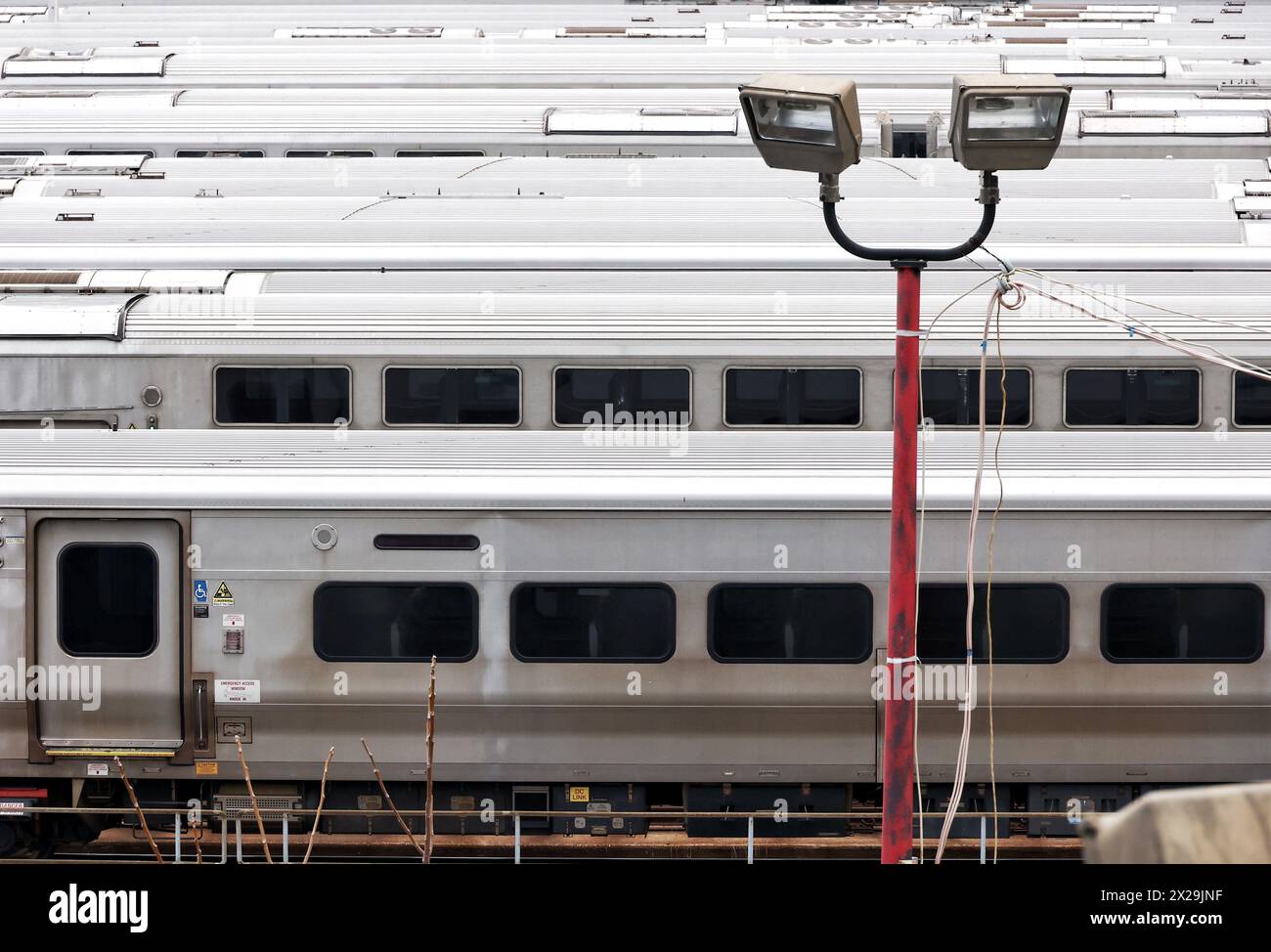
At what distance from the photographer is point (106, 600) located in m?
12.3

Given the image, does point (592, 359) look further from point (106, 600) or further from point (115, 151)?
point (115, 151)

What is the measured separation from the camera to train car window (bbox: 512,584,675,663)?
12219mm

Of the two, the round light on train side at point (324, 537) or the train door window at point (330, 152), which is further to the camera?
the train door window at point (330, 152)

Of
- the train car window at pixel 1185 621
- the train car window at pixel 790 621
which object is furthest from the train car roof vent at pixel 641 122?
the train car window at pixel 1185 621

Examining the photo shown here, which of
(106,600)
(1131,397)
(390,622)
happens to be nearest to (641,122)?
(1131,397)

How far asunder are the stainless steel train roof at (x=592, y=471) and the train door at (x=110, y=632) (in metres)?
0.33

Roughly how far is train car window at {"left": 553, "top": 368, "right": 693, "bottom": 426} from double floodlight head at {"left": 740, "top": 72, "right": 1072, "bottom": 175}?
20.3 ft

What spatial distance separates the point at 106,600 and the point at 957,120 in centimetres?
772

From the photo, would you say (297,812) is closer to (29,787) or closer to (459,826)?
(459,826)

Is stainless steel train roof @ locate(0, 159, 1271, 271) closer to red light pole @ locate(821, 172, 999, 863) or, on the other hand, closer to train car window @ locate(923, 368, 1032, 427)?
train car window @ locate(923, 368, 1032, 427)

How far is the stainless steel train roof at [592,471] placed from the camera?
12.1 metres

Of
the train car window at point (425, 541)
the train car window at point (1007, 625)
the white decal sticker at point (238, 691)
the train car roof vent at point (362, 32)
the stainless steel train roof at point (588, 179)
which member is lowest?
the white decal sticker at point (238, 691)

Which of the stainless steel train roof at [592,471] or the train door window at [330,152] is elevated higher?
the train door window at [330,152]

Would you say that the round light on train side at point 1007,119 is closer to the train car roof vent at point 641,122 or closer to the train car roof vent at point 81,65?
the train car roof vent at point 641,122
